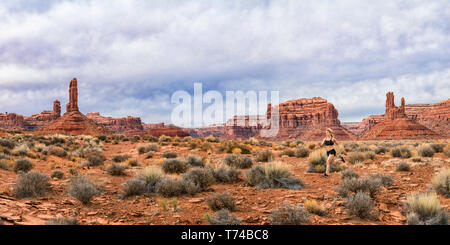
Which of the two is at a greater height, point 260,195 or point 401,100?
point 401,100

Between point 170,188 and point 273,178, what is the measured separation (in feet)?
11.4

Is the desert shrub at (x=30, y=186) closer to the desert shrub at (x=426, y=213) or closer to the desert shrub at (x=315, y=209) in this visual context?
the desert shrub at (x=315, y=209)

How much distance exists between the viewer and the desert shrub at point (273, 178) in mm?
8016

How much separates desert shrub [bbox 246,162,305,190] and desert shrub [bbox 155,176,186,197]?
2464 mm

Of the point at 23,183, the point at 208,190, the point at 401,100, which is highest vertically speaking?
the point at 401,100

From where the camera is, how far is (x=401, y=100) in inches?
4601

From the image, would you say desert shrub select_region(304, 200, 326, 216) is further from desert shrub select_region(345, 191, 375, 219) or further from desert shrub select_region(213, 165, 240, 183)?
desert shrub select_region(213, 165, 240, 183)

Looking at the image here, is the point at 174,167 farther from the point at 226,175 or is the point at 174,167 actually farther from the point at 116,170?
the point at 226,175

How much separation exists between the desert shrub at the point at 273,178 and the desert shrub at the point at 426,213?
3214 mm

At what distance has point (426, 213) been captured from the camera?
15.8ft

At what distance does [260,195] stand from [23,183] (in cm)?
644

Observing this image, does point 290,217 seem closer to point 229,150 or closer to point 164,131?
point 229,150

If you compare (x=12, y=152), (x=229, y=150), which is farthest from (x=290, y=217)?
(x=12, y=152)
